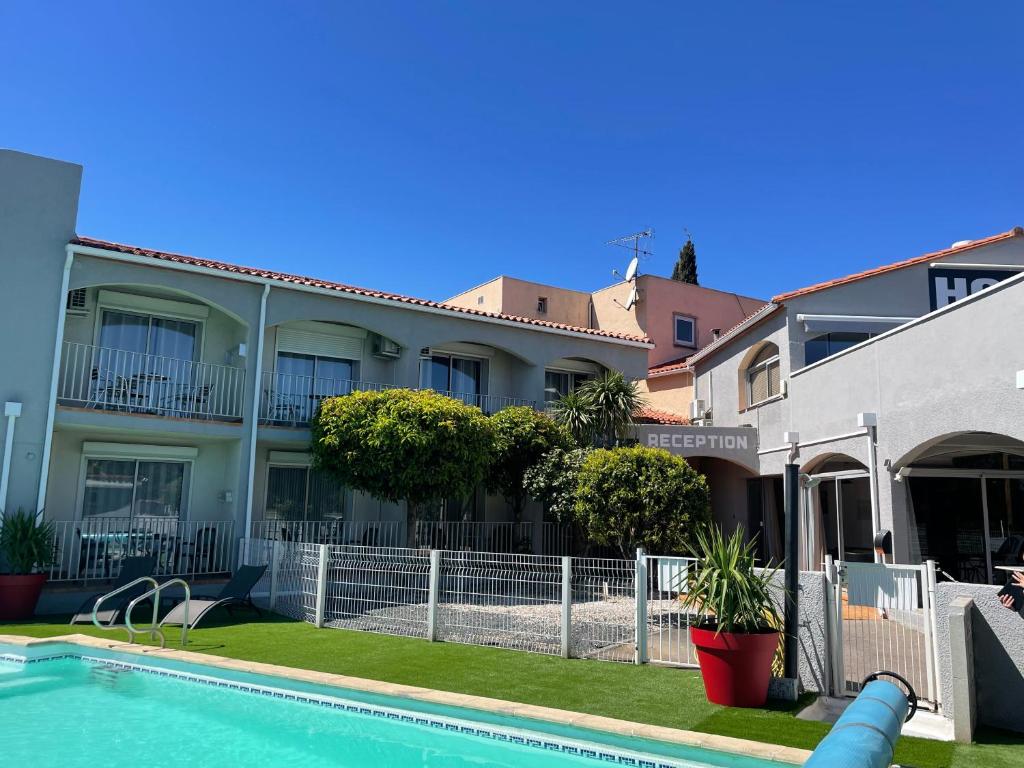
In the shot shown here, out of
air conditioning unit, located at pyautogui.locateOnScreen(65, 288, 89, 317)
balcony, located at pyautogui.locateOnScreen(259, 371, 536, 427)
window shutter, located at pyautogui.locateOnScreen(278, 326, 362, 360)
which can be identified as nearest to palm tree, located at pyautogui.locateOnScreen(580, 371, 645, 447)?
balcony, located at pyautogui.locateOnScreen(259, 371, 536, 427)

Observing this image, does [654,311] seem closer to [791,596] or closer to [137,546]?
[137,546]

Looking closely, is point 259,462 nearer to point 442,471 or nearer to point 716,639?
point 442,471

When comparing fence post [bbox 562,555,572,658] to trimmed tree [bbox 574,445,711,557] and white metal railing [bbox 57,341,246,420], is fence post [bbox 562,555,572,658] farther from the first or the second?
white metal railing [bbox 57,341,246,420]

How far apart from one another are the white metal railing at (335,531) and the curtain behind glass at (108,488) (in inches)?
108

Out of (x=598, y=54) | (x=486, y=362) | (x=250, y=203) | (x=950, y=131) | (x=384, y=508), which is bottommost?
(x=384, y=508)

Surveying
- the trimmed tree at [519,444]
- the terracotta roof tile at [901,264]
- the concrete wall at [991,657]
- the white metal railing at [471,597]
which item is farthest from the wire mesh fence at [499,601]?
the terracotta roof tile at [901,264]

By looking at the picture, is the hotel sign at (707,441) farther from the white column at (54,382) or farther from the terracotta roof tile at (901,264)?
the white column at (54,382)

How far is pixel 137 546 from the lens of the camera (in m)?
13.9

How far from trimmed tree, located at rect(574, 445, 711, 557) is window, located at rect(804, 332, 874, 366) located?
4.82 metres

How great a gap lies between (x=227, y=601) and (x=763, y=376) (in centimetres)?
1396

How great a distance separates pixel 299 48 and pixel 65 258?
600 cm

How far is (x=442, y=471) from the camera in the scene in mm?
14562

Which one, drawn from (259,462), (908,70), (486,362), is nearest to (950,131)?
(908,70)

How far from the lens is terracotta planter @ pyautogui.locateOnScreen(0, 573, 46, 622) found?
11.5 metres
